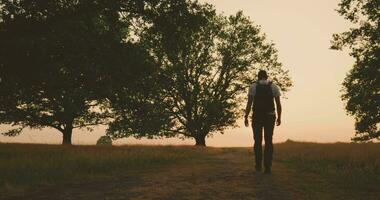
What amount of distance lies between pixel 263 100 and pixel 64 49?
7.46m

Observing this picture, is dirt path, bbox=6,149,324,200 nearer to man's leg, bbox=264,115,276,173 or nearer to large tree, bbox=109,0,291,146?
man's leg, bbox=264,115,276,173

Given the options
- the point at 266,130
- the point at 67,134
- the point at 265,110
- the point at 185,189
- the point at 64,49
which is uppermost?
the point at 64,49

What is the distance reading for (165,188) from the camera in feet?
23.4

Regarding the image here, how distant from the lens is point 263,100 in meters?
9.69

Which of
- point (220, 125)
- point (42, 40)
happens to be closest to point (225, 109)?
point (220, 125)

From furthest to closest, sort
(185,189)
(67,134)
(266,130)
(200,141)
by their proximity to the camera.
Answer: (200,141) → (67,134) → (266,130) → (185,189)

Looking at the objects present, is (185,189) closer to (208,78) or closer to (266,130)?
(266,130)

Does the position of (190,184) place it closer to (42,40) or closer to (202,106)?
(42,40)

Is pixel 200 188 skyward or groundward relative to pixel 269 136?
groundward

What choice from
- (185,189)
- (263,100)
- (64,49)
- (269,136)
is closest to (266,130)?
(269,136)

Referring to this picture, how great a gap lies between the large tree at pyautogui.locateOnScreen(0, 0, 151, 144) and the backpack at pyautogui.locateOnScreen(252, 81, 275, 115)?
5937 mm

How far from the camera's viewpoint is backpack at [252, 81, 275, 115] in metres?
9.68

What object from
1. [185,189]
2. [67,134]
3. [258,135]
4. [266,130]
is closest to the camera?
[185,189]

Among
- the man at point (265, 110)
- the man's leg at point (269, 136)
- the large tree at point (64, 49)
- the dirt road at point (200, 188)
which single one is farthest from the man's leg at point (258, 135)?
the large tree at point (64, 49)
